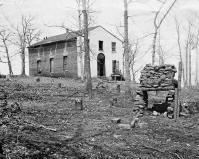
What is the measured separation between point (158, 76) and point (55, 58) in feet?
87.2

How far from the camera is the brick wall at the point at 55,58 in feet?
115

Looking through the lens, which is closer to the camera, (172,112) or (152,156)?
(152,156)

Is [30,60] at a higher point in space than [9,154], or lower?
higher

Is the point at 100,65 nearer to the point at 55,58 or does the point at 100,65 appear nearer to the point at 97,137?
the point at 55,58

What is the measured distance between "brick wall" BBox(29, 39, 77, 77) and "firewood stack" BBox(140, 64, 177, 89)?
2150 centimetres

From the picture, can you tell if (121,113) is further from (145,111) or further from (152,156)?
(152,156)

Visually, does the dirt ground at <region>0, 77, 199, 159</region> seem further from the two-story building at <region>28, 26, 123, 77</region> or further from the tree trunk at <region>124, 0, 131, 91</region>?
the two-story building at <region>28, 26, 123, 77</region>

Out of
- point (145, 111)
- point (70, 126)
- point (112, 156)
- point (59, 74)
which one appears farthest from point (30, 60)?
point (112, 156)

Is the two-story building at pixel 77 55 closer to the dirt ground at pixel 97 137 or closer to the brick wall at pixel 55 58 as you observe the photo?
the brick wall at pixel 55 58

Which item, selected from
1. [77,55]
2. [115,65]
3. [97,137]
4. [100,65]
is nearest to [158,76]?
[97,137]

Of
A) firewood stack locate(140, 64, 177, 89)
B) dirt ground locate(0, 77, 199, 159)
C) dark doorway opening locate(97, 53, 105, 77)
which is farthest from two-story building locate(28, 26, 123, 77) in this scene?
dirt ground locate(0, 77, 199, 159)

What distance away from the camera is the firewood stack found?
13.3 metres

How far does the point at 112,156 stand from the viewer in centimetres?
682

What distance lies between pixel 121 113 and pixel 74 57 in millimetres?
22383
